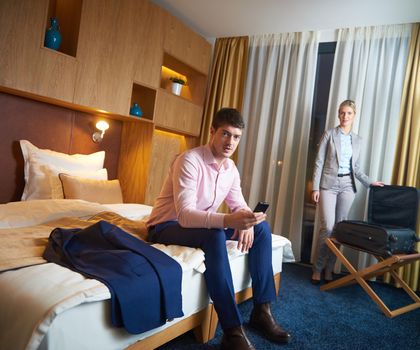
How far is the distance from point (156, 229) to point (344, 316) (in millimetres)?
1326

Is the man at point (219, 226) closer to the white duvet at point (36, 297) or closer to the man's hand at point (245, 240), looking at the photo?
the man's hand at point (245, 240)

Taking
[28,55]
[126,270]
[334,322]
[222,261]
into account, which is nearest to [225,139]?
[222,261]

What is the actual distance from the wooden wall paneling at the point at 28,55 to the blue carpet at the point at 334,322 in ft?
6.03

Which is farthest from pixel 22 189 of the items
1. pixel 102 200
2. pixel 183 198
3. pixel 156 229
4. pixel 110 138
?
pixel 183 198

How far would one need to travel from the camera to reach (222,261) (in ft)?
5.08

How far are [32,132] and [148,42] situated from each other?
126 centimetres

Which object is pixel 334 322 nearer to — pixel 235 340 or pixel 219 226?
pixel 235 340

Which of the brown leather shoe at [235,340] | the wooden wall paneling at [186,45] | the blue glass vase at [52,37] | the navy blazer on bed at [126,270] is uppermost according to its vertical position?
the wooden wall paneling at [186,45]

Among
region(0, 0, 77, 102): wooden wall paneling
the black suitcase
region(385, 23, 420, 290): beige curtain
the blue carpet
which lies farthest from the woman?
region(0, 0, 77, 102): wooden wall paneling

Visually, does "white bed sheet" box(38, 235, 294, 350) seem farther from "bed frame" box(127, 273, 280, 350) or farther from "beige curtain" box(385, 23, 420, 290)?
"beige curtain" box(385, 23, 420, 290)

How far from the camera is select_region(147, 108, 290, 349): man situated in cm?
152

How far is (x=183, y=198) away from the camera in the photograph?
165 cm

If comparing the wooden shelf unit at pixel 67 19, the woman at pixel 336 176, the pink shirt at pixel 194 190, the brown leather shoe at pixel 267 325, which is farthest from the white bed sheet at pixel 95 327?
the wooden shelf unit at pixel 67 19

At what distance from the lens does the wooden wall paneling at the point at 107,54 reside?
103 inches
